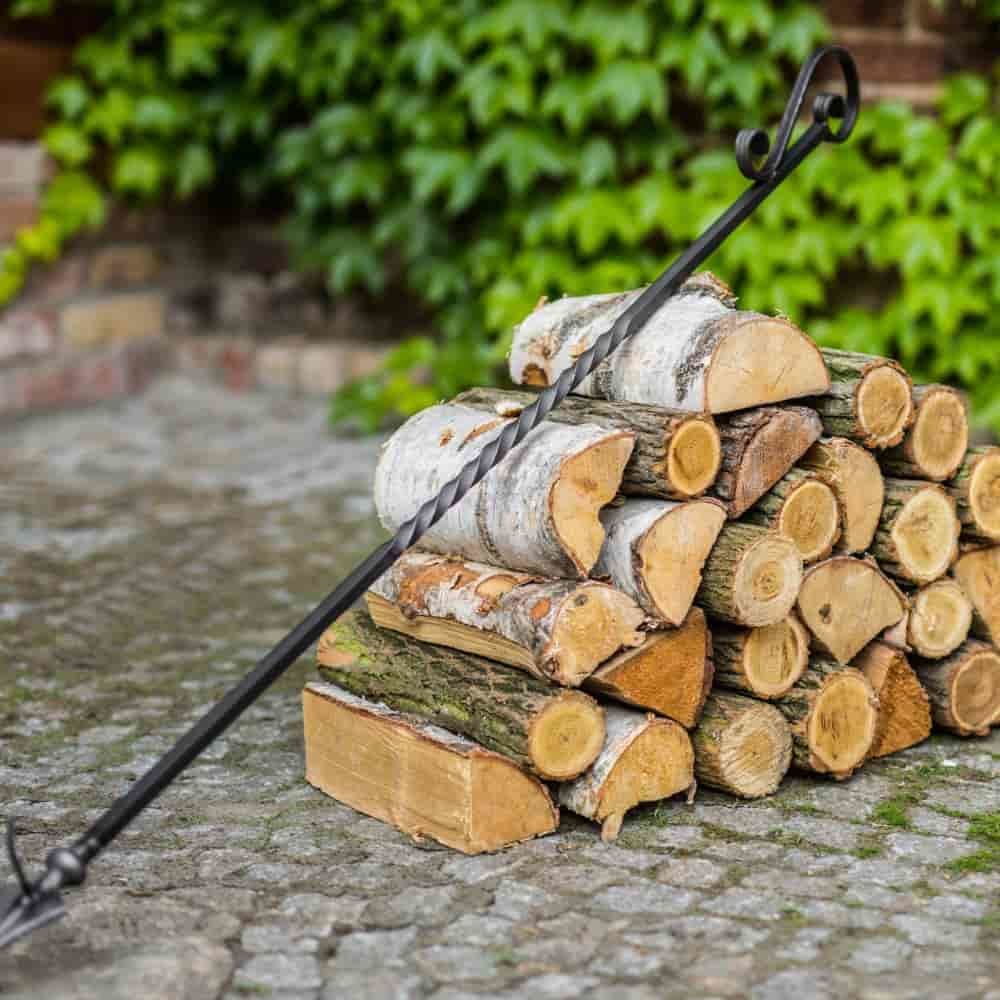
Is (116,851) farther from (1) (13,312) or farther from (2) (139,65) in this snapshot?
(2) (139,65)

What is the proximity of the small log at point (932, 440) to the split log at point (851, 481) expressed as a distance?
9 centimetres

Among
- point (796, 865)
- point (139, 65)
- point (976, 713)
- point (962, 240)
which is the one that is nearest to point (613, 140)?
point (962, 240)

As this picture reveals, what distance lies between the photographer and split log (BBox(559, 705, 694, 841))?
2.56 m

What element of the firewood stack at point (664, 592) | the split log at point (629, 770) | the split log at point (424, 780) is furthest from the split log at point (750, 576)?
the split log at point (424, 780)

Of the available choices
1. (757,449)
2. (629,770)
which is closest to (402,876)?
(629,770)

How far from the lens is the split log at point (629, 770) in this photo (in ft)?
8.39

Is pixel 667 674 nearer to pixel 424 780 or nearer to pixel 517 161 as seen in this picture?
pixel 424 780

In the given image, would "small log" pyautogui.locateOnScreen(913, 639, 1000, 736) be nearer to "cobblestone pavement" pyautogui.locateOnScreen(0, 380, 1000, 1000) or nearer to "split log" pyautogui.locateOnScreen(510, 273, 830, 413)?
"cobblestone pavement" pyautogui.locateOnScreen(0, 380, 1000, 1000)

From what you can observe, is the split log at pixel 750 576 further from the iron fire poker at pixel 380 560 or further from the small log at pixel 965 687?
the small log at pixel 965 687

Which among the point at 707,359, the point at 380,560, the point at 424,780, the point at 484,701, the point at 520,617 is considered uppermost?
the point at 707,359

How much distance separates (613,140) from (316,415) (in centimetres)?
162

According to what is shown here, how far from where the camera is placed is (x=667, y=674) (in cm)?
261

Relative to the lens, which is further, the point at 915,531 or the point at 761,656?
the point at 915,531

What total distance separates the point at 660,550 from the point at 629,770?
0.37 metres
